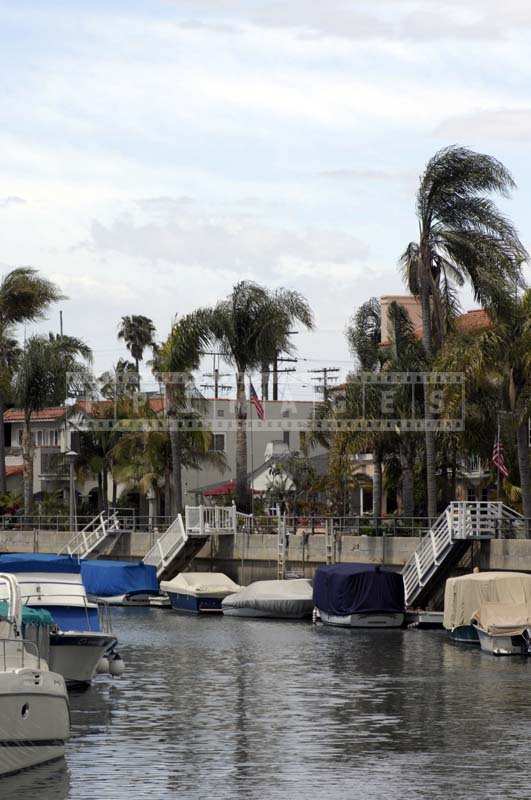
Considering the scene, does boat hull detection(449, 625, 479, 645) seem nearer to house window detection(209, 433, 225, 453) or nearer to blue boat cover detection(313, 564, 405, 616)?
blue boat cover detection(313, 564, 405, 616)

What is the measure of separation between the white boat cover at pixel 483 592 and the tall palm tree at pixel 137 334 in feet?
287

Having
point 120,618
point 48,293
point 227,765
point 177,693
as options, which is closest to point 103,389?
point 48,293

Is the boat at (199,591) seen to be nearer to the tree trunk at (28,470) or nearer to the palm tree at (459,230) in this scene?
the palm tree at (459,230)

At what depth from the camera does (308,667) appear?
4647 cm

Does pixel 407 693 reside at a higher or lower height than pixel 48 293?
lower

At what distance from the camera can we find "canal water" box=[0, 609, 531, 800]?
1117 inches

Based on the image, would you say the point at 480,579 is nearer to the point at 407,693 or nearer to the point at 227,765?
the point at 407,693

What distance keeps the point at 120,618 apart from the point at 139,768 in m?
34.5

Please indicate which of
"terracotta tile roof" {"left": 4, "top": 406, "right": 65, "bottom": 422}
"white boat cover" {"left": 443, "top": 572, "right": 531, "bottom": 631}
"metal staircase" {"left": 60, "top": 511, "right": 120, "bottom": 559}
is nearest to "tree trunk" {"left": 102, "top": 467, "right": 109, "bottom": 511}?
"terracotta tile roof" {"left": 4, "top": 406, "right": 65, "bottom": 422}

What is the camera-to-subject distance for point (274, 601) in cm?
6288

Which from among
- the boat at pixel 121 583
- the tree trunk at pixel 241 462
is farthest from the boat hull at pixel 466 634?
the tree trunk at pixel 241 462

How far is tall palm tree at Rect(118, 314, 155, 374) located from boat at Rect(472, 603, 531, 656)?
89209mm

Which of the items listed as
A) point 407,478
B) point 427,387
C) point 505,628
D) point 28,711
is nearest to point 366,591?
point 505,628

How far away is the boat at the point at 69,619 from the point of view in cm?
3941
